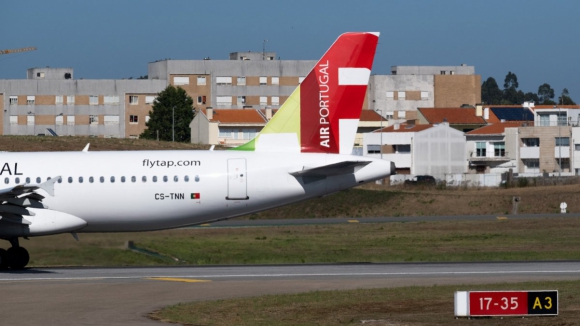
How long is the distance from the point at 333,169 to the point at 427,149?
8708cm

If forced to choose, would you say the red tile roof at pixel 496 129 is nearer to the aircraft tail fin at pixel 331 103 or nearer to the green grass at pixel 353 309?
the aircraft tail fin at pixel 331 103

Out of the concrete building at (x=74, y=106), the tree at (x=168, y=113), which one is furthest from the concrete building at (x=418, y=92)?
the concrete building at (x=74, y=106)

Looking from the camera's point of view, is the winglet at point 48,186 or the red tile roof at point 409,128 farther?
the red tile roof at point 409,128

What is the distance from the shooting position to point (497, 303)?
20.0 m

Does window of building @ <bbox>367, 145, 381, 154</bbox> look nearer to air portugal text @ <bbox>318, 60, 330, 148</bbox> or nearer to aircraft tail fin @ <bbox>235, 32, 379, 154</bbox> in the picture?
aircraft tail fin @ <bbox>235, 32, 379, 154</bbox>

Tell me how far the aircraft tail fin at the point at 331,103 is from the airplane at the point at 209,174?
0.04 m

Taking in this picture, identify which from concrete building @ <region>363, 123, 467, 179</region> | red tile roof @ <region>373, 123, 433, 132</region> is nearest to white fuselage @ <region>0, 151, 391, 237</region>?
concrete building @ <region>363, 123, 467, 179</region>

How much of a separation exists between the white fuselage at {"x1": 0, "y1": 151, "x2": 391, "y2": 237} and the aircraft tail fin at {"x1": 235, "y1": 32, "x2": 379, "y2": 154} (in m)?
0.55

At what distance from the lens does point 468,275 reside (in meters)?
29.7

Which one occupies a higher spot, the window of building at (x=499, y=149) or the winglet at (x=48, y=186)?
the window of building at (x=499, y=149)

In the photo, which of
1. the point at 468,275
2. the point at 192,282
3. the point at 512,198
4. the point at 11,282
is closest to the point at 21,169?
the point at 11,282

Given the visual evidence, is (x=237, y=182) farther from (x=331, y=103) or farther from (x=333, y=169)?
(x=331, y=103)

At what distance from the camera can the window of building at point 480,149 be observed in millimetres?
122375

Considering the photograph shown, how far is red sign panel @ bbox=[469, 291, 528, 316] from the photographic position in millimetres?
19891
